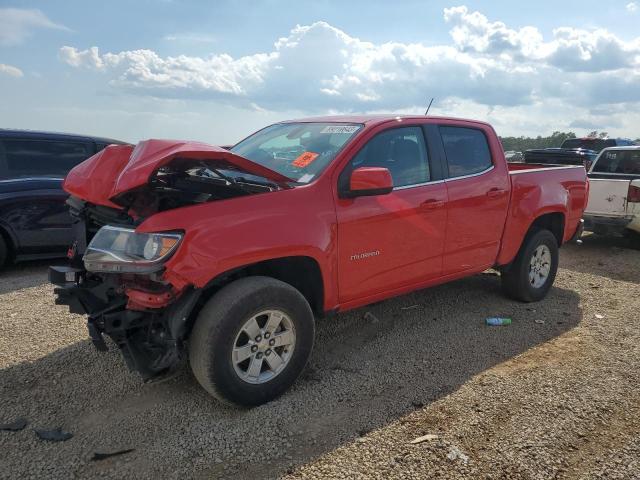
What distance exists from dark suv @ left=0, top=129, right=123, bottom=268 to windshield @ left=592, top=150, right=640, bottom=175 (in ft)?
28.4

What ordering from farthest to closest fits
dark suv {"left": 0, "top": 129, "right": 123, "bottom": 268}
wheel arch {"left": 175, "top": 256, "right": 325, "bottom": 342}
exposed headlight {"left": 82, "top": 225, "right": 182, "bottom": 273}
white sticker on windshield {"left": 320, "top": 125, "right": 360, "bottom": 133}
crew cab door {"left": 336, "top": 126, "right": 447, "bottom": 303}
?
dark suv {"left": 0, "top": 129, "right": 123, "bottom": 268}
white sticker on windshield {"left": 320, "top": 125, "right": 360, "bottom": 133}
crew cab door {"left": 336, "top": 126, "right": 447, "bottom": 303}
wheel arch {"left": 175, "top": 256, "right": 325, "bottom": 342}
exposed headlight {"left": 82, "top": 225, "right": 182, "bottom": 273}

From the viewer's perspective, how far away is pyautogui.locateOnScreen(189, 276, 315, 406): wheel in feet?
9.86

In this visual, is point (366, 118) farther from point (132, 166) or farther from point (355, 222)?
point (132, 166)

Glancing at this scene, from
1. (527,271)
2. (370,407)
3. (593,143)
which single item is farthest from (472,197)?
(593,143)

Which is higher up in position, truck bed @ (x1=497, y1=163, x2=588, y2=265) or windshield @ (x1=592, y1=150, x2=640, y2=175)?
windshield @ (x1=592, y1=150, x2=640, y2=175)

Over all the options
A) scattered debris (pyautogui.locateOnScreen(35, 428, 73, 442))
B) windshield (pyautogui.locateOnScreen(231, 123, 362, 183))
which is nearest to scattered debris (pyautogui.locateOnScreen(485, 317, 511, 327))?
windshield (pyautogui.locateOnScreen(231, 123, 362, 183))

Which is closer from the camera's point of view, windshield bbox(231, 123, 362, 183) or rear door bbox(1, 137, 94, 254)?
windshield bbox(231, 123, 362, 183)

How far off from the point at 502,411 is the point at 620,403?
831mm

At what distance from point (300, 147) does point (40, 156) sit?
4004mm

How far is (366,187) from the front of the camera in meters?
3.45

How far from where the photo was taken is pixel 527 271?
5.27 meters

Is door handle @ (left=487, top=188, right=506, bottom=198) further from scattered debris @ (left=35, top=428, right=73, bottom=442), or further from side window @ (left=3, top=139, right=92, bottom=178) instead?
side window @ (left=3, top=139, right=92, bottom=178)

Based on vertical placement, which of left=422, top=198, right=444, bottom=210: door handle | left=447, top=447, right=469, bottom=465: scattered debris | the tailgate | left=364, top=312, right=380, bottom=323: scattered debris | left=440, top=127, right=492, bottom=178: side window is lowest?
left=447, top=447, right=469, bottom=465: scattered debris

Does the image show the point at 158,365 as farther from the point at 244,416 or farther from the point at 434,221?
the point at 434,221
